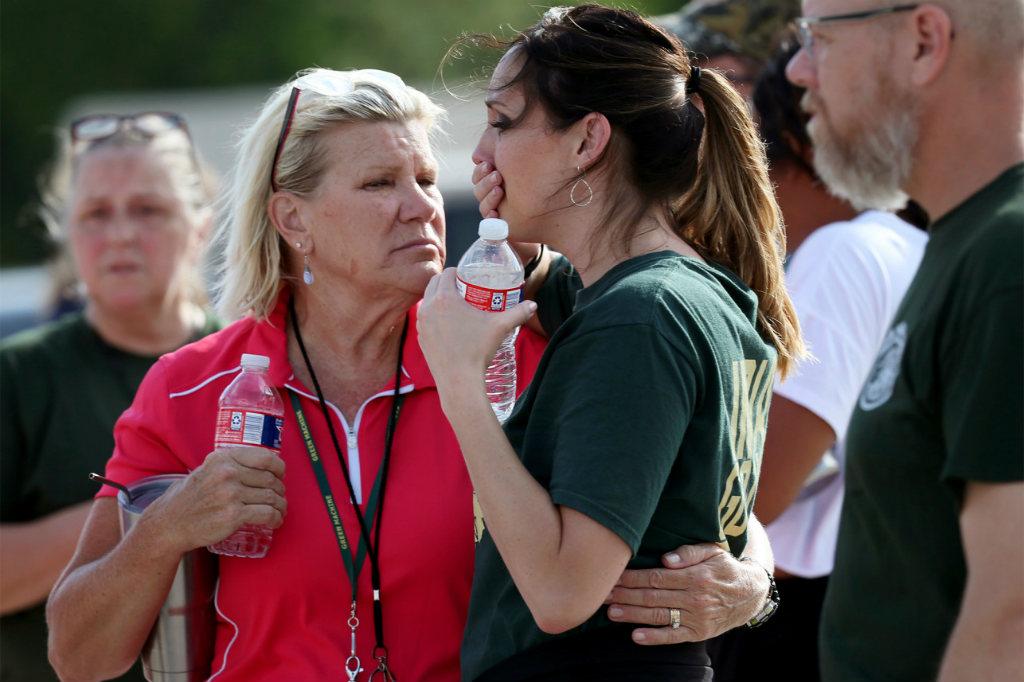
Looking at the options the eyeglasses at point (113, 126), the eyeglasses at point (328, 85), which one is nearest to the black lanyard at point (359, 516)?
the eyeglasses at point (328, 85)

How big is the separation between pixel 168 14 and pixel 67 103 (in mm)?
2169

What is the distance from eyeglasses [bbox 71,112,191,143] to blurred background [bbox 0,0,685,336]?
14262mm

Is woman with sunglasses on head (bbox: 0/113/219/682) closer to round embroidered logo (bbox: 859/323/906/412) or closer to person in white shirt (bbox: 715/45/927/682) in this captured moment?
person in white shirt (bbox: 715/45/927/682)

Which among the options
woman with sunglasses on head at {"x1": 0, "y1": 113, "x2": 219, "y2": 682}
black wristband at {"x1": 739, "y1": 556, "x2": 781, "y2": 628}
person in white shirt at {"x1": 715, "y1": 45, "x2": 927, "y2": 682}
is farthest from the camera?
woman with sunglasses on head at {"x1": 0, "y1": 113, "x2": 219, "y2": 682}

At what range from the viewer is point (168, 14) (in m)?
20.1

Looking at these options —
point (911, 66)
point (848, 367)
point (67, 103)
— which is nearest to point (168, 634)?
point (848, 367)

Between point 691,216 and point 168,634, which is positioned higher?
point 691,216

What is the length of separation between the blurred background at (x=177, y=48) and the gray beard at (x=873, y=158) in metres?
16.2

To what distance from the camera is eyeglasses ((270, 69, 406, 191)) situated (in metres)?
3.10

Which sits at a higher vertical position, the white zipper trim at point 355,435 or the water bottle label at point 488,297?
the water bottle label at point 488,297

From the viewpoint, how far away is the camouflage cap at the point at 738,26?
4.47 metres

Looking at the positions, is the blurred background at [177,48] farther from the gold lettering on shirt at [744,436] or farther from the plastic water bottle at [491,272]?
the gold lettering on shirt at [744,436]

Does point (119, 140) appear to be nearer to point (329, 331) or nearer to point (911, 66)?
point (329, 331)

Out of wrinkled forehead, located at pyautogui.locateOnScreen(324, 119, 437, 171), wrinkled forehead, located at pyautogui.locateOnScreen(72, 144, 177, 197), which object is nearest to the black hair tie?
wrinkled forehead, located at pyautogui.locateOnScreen(324, 119, 437, 171)
